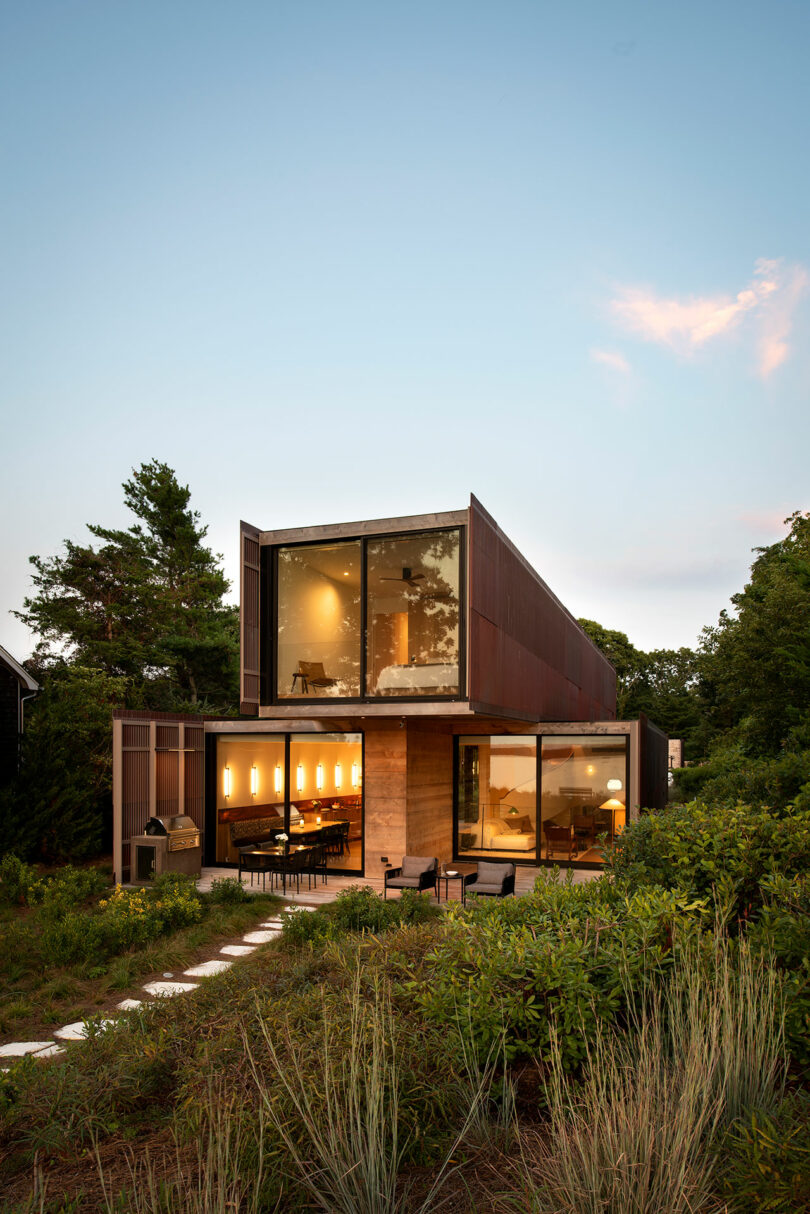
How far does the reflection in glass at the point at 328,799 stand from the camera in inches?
528

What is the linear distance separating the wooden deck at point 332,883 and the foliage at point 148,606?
46.4ft

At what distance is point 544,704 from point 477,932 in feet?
41.7

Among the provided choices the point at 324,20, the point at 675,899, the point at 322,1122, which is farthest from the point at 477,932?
the point at 324,20

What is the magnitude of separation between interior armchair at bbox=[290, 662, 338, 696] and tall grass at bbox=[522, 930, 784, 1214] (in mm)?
8538

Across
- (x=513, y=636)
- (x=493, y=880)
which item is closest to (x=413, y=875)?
(x=493, y=880)

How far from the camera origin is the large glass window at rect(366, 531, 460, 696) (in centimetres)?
1077

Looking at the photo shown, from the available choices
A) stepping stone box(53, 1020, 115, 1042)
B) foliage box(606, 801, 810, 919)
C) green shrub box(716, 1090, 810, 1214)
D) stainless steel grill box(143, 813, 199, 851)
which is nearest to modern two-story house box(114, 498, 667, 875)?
stainless steel grill box(143, 813, 199, 851)

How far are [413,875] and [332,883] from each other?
232cm

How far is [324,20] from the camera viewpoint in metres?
12.1

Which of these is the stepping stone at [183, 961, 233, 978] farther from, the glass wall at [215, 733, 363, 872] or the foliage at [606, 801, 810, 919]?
the glass wall at [215, 733, 363, 872]

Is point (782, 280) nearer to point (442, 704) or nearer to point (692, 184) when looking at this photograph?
point (692, 184)

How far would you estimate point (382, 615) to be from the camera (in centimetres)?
1120

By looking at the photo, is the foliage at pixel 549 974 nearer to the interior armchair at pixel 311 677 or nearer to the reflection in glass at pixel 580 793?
the interior armchair at pixel 311 677

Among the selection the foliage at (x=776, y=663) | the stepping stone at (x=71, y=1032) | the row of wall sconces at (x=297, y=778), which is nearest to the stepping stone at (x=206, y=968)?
the stepping stone at (x=71, y=1032)
